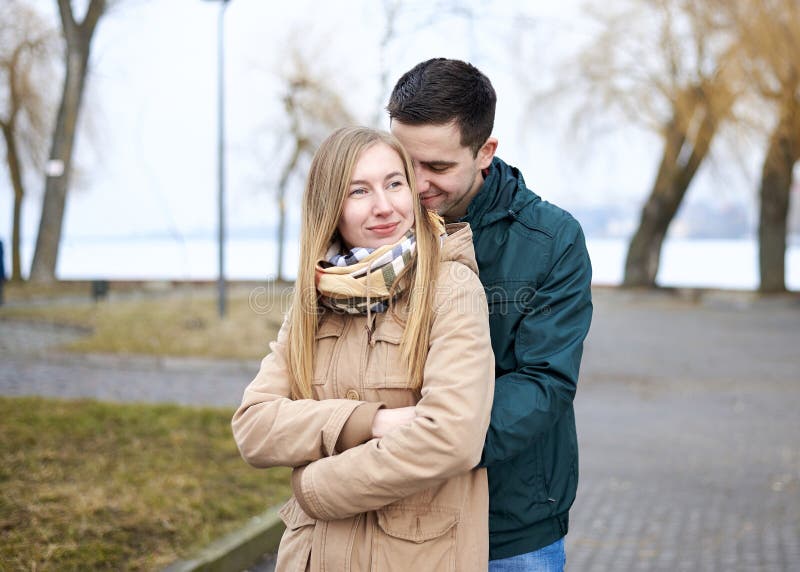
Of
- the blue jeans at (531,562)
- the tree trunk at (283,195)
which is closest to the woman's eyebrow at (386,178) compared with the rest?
the blue jeans at (531,562)

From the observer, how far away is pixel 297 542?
6.93 ft

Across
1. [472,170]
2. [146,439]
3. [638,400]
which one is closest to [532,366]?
[472,170]

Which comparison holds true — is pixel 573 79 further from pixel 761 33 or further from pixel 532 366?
pixel 532 366

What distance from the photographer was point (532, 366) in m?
2.08

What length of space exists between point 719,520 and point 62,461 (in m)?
4.38

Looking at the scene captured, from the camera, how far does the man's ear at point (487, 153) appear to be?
235 cm

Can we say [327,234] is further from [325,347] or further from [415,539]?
[415,539]

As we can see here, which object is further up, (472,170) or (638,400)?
→ (472,170)

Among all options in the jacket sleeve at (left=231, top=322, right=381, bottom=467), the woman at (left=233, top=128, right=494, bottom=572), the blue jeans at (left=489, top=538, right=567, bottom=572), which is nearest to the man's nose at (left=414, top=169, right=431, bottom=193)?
the woman at (left=233, top=128, right=494, bottom=572)

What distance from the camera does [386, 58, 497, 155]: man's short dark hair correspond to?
2232mm

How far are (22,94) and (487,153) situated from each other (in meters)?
24.9

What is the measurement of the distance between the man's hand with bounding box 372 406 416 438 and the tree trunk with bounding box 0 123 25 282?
83.3 ft

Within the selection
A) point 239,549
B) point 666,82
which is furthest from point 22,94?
point 239,549

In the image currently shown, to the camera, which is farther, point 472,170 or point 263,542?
point 263,542
